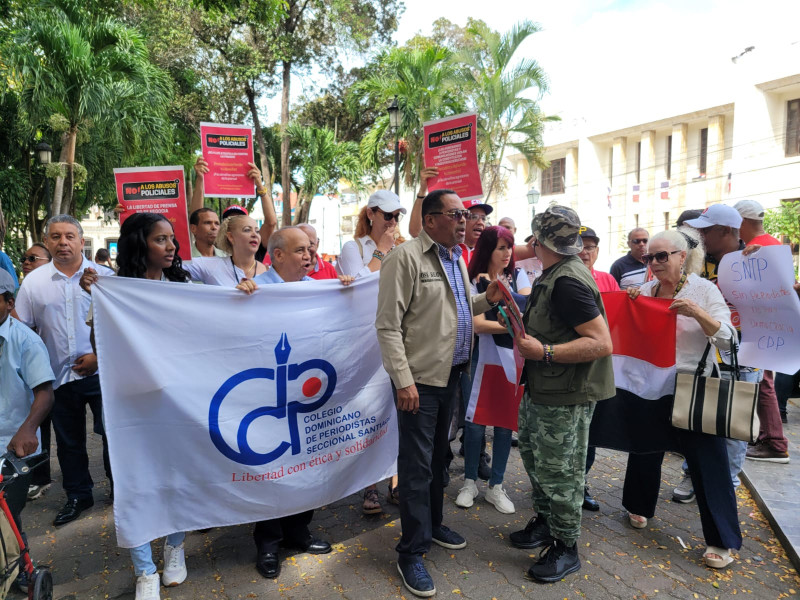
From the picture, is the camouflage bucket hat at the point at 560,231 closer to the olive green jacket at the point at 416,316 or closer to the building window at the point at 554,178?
the olive green jacket at the point at 416,316

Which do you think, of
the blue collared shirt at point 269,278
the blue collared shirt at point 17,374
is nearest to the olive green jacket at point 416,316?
the blue collared shirt at point 269,278

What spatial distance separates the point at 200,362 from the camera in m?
3.28

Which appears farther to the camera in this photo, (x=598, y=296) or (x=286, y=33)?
(x=286, y=33)

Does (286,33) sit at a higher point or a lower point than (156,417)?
higher

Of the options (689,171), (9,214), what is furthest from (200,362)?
(689,171)

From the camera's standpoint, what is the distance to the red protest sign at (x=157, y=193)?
5.00 m

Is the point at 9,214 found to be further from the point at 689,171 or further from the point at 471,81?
the point at 689,171

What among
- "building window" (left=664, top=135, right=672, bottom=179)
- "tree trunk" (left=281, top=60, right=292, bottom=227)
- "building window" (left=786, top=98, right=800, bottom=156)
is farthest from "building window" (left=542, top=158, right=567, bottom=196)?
"tree trunk" (left=281, top=60, right=292, bottom=227)

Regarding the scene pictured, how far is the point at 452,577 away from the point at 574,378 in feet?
4.38

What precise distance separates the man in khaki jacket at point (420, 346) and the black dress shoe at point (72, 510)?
2.43 metres

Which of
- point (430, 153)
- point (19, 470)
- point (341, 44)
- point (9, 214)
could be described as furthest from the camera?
point (341, 44)

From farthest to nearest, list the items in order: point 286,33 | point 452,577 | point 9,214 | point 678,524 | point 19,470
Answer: point 286,33, point 9,214, point 678,524, point 452,577, point 19,470

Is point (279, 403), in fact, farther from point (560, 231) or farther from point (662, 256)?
point (662, 256)

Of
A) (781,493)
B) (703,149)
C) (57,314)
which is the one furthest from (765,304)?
(703,149)
